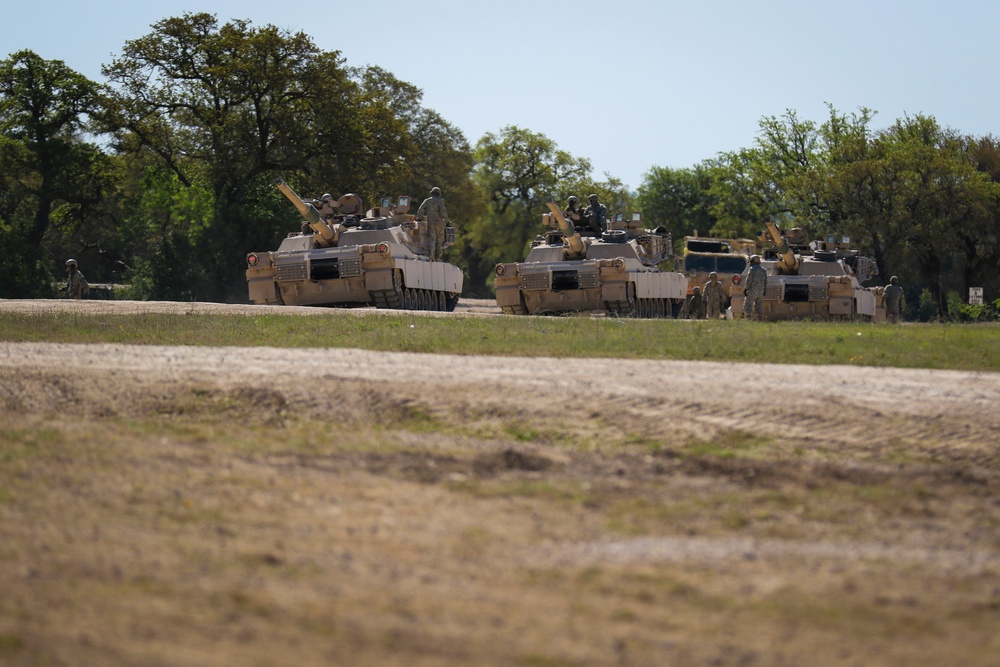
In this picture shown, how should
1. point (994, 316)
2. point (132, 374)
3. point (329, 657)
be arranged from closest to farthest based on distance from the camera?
point (329, 657) < point (132, 374) < point (994, 316)

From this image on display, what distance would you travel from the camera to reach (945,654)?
5059 mm

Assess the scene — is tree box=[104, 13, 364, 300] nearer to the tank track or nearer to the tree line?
the tree line

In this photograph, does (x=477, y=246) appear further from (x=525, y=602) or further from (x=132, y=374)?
(x=525, y=602)

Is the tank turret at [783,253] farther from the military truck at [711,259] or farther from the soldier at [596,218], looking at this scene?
the military truck at [711,259]

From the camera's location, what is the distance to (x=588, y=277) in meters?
31.3

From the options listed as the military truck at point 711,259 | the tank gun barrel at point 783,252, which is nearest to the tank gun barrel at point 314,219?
the tank gun barrel at point 783,252

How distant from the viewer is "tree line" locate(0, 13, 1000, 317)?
45406 millimetres

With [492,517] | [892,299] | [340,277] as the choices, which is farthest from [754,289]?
[492,517]

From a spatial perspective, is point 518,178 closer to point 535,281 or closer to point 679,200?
point 679,200

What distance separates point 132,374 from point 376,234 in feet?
63.1

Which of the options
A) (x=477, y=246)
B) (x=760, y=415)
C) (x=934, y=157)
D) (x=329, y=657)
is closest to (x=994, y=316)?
(x=934, y=157)

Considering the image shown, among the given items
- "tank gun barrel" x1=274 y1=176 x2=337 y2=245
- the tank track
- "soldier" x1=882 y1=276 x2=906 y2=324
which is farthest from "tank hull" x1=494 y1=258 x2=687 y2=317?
"soldier" x1=882 y1=276 x2=906 y2=324

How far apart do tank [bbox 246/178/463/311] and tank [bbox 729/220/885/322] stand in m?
7.86

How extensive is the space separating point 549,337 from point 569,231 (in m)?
16.3
